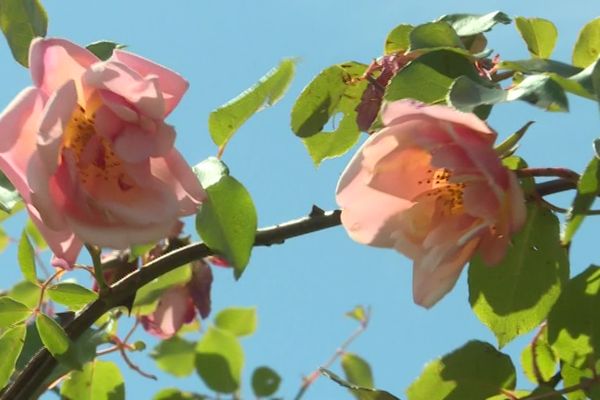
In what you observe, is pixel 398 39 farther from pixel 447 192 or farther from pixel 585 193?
pixel 585 193

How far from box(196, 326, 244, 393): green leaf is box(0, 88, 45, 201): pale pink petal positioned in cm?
75

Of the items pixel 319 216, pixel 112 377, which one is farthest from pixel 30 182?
pixel 112 377

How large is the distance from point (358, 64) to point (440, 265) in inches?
9.5

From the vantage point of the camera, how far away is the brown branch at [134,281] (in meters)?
0.84

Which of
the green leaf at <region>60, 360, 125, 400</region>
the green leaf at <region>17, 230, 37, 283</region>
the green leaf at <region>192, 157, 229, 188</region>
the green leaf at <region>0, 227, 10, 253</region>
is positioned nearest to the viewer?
the green leaf at <region>192, 157, 229, 188</region>

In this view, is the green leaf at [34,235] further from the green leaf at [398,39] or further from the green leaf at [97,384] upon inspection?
the green leaf at [398,39]

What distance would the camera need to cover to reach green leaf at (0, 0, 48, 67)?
84cm

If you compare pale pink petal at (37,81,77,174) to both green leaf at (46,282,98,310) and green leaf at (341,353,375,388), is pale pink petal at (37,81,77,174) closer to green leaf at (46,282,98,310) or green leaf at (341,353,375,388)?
A: green leaf at (46,282,98,310)

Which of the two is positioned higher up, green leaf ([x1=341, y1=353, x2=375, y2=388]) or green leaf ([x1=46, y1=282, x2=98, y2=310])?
green leaf ([x1=46, y1=282, x2=98, y2=310])

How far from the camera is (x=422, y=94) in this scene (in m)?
0.79

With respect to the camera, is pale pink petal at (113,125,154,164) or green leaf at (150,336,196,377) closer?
pale pink petal at (113,125,154,164)

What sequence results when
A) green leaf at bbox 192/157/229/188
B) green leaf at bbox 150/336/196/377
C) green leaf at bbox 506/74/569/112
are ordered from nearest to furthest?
green leaf at bbox 506/74/569/112
green leaf at bbox 192/157/229/188
green leaf at bbox 150/336/196/377

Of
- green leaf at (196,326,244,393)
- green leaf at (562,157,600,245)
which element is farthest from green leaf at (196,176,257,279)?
green leaf at (196,326,244,393)

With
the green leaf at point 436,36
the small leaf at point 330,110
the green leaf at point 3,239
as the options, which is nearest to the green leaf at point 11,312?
the small leaf at point 330,110
